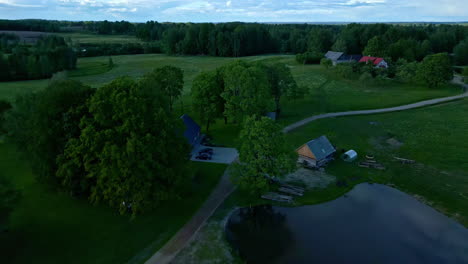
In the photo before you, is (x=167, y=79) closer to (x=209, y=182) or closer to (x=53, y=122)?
(x=209, y=182)

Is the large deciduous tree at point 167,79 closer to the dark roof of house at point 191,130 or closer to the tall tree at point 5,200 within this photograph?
the dark roof of house at point 191,130

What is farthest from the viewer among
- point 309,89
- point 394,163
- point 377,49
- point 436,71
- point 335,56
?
point 335,56

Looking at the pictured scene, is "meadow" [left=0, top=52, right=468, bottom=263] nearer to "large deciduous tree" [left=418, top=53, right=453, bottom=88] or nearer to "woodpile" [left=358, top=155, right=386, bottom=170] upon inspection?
"woodpile" [left=358, top=155, right=386, bottom=170]

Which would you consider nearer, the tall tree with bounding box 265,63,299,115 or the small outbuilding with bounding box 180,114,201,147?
the small outbuilding with bounding box 180,114,201,147

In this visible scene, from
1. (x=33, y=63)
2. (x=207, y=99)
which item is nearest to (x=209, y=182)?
(x=207, y=99)

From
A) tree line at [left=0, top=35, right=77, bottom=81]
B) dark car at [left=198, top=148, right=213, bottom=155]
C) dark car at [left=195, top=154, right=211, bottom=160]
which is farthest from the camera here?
tree line at [left=0, top=35, right=77, bottom=81]

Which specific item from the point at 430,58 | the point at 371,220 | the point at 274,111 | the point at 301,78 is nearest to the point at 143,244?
the point at 371,220

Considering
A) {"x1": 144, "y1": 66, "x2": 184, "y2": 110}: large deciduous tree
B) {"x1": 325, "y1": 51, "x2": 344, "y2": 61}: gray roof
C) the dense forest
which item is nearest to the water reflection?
{"x1": 144, "y1": 66, "x2": 184, "y2": 110}: large deciduous tree
